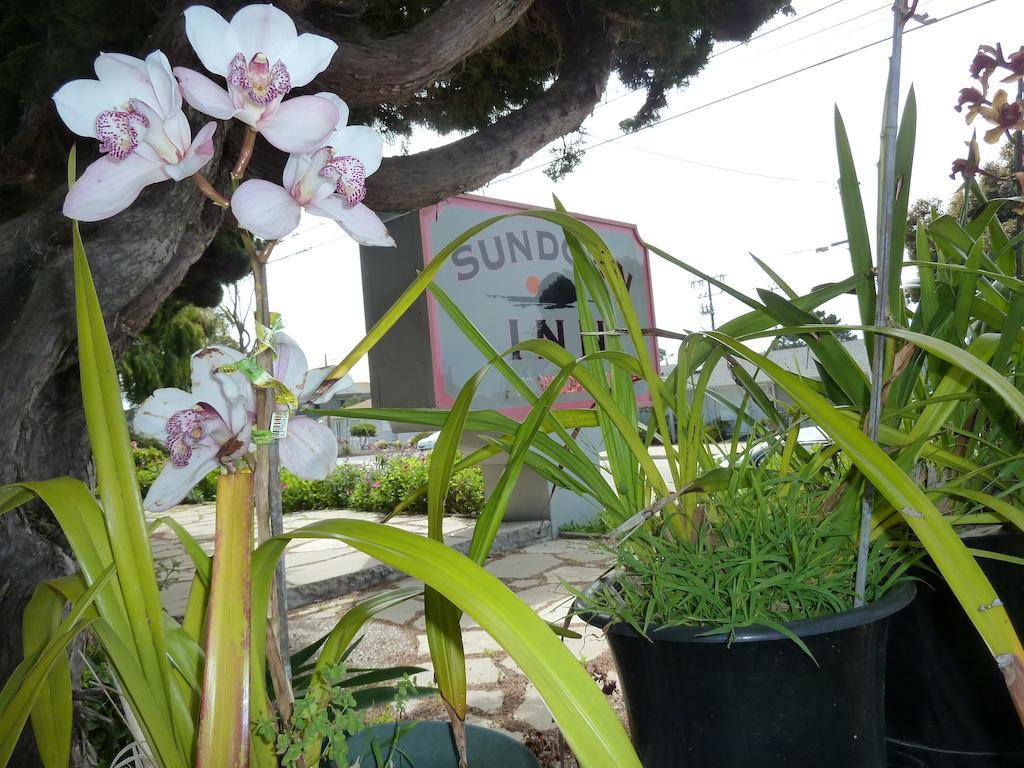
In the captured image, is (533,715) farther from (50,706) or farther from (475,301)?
(475,301)

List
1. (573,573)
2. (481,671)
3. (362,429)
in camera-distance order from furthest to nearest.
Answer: (362,429) < (573,573) < (481,671)

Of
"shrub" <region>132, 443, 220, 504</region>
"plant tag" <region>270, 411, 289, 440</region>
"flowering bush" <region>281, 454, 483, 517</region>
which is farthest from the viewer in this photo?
"shrub" <region>132, 443, 220, 504</region>

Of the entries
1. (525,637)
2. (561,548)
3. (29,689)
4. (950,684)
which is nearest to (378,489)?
(561,548)

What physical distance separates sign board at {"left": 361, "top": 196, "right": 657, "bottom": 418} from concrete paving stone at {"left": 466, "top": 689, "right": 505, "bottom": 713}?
1.79 meters

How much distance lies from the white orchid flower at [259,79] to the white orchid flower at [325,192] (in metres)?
0.02

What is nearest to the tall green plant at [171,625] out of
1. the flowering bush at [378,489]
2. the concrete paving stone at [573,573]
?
the concrete paving stone at [573,573]

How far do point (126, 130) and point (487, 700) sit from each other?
1.76 m

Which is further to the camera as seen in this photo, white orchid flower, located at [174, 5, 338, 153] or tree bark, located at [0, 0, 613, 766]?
tree bark, located at [0, 0, 613, 766]

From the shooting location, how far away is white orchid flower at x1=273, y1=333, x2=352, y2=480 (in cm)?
51

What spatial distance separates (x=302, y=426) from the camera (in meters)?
0.53

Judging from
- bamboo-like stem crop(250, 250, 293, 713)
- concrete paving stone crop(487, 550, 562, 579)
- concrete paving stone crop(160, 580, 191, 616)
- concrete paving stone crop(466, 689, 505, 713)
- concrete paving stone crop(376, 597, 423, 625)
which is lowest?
concrete paving stone crop(376, 597, 423, 625)

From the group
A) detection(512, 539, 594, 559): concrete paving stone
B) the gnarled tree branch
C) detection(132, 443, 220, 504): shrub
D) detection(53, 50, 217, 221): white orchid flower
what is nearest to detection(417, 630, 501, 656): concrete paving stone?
detection(512, 539, 594, 559): concrete paving stone

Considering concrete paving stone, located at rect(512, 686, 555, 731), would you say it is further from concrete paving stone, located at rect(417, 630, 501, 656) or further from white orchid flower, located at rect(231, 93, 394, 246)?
white orchid flower, located at rect(231, 93, 394, 246)

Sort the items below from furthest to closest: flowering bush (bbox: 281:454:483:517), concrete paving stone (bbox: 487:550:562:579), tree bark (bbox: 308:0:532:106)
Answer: flowering bush (bbox: 281:454:483:517) < concrete paving stone (bbox: 487:550:562:579) < tree bark (bbox: 308:0:532:106)
